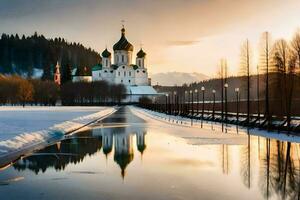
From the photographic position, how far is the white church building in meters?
163

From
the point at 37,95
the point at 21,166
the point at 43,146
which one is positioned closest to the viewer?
the point at 21,166

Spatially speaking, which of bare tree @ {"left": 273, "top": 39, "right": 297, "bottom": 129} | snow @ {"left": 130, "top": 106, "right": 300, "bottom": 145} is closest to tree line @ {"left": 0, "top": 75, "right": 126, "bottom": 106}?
bare tree @ {"left": 273, "top": 39, "right": 297, "bottom": 129}

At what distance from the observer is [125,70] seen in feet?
552

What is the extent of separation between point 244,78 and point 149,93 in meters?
117

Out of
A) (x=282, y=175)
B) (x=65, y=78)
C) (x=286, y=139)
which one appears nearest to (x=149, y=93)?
(x=65, y=78)

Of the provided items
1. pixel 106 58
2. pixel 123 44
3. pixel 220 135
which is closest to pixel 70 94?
pixel 123 44

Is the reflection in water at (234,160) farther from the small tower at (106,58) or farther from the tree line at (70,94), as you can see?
the small tower at (106,58)

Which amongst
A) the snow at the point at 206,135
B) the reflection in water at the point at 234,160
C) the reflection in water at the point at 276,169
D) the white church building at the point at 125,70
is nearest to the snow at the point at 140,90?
the white church building at the point at 125,70

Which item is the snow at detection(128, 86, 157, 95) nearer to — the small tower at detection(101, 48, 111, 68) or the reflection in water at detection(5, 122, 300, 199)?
the small tower at detection(101, 48, 111, 68)

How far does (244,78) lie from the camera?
45438mm

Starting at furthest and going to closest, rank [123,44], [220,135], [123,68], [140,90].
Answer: [123,68], [140,90], [123,44], [220,135]

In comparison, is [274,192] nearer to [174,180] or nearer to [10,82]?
[174,180]

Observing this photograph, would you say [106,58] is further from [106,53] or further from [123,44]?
[123,44]

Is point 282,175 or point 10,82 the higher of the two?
point 10,82
